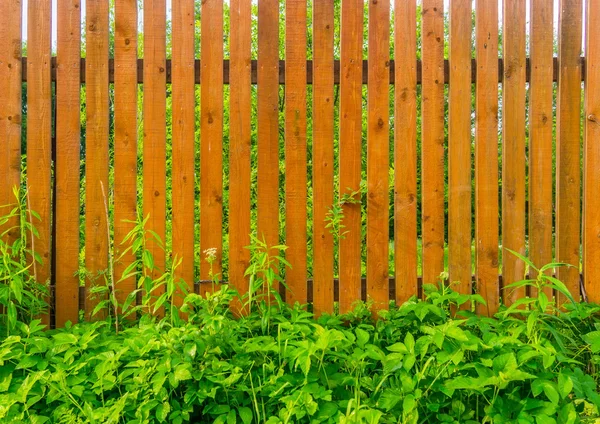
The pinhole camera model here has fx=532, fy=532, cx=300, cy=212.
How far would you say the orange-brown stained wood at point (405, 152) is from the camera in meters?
3.10

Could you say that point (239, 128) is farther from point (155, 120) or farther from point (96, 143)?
point (96, 143)

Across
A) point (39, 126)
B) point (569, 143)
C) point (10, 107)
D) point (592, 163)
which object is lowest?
point (592, 163)

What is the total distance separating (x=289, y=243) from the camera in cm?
308

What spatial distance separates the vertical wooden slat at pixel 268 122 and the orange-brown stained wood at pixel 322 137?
23 centimetres

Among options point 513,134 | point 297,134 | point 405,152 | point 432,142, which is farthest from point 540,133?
point 297,134

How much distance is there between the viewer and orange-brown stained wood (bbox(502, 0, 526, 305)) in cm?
316

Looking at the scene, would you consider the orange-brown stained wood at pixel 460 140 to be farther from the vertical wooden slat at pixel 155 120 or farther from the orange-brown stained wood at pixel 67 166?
the orange-brown stained wood at pixel 67 166

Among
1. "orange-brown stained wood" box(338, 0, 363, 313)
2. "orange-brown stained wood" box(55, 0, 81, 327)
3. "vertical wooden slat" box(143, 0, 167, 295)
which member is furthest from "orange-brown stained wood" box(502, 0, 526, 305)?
"orange-brown stained wood" box(55, 0, 81, 327)

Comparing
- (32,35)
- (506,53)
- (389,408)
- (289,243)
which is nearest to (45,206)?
(32,35)

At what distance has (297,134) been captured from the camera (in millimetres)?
3055

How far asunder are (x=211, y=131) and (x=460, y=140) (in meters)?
1.46

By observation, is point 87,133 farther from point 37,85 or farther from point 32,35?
point 32,35

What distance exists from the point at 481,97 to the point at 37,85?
2564mm

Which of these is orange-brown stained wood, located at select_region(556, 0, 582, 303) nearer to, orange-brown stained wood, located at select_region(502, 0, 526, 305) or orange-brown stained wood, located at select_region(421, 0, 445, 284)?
orange-brown stained wood, located at select_region(502, 0, 526, 305)
